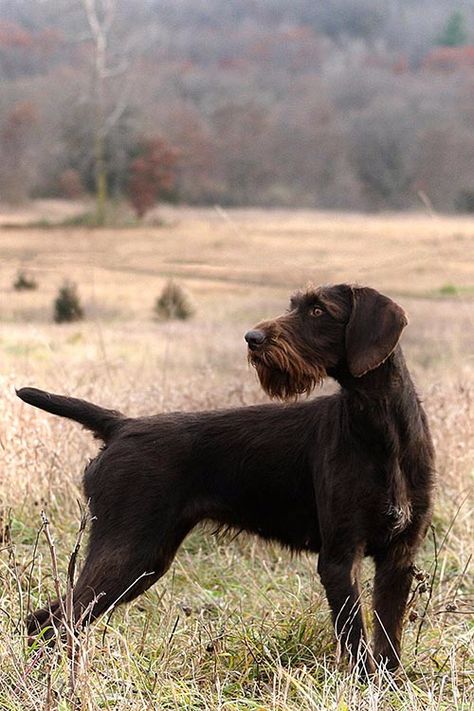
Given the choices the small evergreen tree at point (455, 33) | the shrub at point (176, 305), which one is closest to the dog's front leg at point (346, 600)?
the shrub at point (176, 305)

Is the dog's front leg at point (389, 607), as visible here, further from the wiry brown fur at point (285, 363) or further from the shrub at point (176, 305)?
the shrub at point (176, 305)

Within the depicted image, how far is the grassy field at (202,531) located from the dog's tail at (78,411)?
0.62 m

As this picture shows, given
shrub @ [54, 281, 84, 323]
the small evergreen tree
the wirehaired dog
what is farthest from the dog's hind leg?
the small evergreen tree

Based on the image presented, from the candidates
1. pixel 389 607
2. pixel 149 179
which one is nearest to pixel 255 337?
pixel 389 607

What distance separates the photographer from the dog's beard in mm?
3455

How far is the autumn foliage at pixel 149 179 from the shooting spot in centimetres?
1550

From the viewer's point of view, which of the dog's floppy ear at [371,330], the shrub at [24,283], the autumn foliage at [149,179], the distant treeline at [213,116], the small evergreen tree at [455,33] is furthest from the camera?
the small evergreen tree at [455,33]

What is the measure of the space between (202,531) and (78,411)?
132cm

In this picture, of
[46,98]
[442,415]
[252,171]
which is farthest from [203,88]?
[442,415]

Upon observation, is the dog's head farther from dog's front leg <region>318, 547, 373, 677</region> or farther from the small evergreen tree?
the small evergreen tree

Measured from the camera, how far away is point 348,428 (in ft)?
11.8

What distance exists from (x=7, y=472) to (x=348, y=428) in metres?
2.50

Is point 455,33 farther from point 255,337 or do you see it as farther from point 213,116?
point 255,337

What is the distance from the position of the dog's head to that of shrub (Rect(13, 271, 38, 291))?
9.85m
